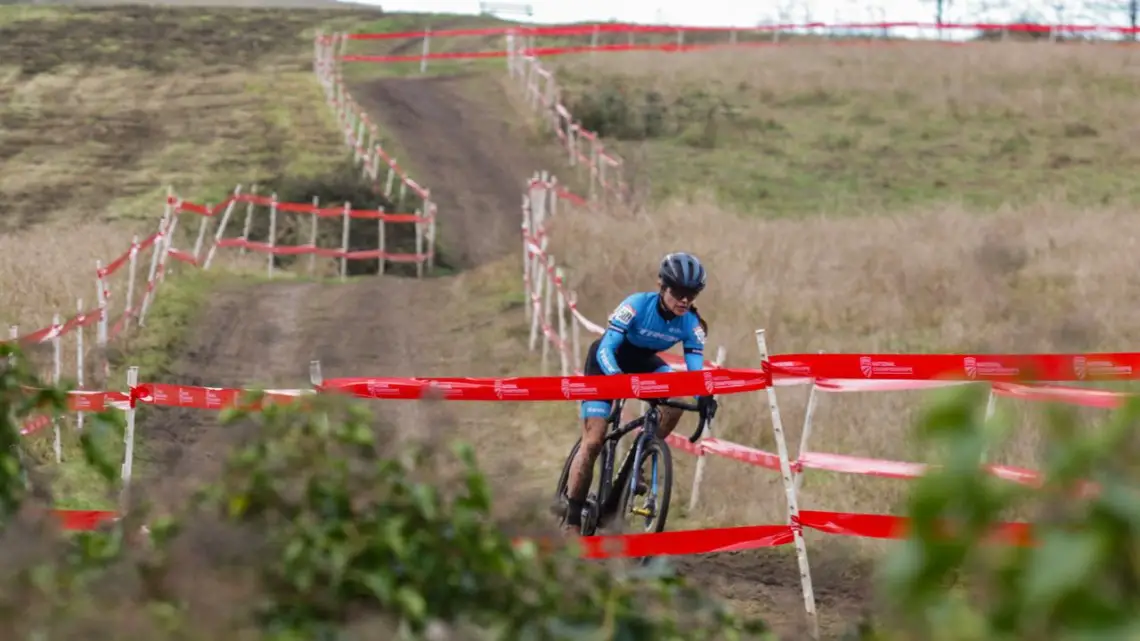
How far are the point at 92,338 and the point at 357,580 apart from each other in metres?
12.3

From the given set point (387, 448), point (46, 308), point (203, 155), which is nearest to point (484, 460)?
Answer: point (46, 308)

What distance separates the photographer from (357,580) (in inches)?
133

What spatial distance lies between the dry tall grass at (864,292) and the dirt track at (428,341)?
1.31 m

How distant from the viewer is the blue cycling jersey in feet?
31.3

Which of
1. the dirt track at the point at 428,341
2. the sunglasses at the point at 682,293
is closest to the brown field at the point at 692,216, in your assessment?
the dirt track at the point at 428,341

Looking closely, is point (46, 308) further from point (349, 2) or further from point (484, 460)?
point (349, 2)

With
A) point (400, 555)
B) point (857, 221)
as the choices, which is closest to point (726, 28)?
point (857, 221)

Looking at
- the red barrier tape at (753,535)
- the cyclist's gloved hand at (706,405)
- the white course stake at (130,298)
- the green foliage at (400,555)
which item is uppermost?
the green foliage at (400,555)

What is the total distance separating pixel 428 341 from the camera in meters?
18.2

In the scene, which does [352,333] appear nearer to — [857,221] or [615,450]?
[615,450]

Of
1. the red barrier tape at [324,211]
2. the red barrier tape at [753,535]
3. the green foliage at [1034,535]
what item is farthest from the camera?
the red barrier tape at [324,211]

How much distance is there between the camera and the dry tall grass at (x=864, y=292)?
12.0m

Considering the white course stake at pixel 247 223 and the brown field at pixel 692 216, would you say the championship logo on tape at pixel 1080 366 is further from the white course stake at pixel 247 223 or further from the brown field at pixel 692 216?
the white course stake at pixel 247 223

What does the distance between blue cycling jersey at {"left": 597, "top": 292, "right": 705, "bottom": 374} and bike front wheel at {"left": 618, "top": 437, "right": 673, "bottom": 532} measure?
59cm
